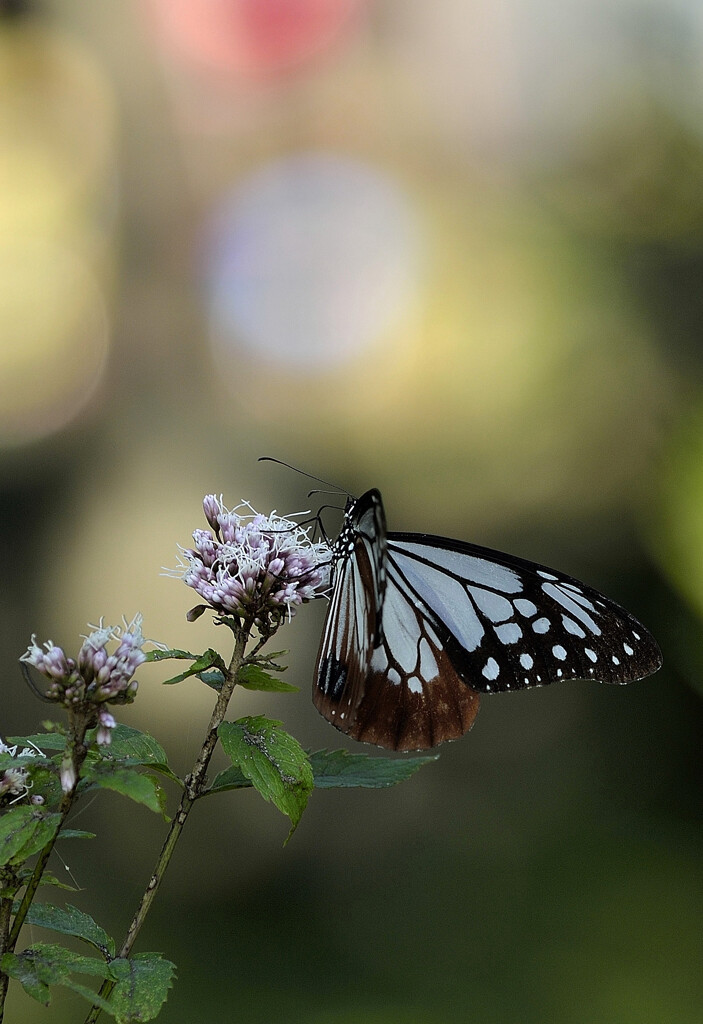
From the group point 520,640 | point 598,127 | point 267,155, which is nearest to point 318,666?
point 520,640

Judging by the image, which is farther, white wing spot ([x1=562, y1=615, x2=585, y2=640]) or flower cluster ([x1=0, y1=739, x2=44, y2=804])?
white wing spot ([x1=562, y1=615, x2=585, y2=640])

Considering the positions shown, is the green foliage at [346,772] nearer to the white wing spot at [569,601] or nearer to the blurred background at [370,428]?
the white wing spot at [569,601]

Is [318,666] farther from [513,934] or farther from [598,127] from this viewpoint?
[598,127]

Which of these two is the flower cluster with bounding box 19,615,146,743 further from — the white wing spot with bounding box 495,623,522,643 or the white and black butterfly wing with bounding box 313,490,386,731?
the white wing spot with bounding box 495,623,522,643

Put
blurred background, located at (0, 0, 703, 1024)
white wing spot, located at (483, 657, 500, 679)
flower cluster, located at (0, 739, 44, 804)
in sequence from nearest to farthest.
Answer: flower cluster, located at (0, 739, 44, 804), white wing spot, located at (483, 657, 500, 679), blurred background, located at (0, 0, 703, 1024)

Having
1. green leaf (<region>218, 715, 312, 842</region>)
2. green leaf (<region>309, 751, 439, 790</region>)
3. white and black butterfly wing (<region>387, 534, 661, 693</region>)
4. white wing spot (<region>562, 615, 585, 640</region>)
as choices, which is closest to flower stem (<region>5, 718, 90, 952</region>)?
green leaf (<region>218, 715, 312, 842</region>)

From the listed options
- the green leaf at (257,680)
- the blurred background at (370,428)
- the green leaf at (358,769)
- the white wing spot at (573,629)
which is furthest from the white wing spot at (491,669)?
the blurred background at (370,428)

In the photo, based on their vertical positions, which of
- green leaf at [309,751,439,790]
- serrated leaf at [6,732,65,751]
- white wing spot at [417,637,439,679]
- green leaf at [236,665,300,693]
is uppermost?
green leaf at [236,665,300,693]
